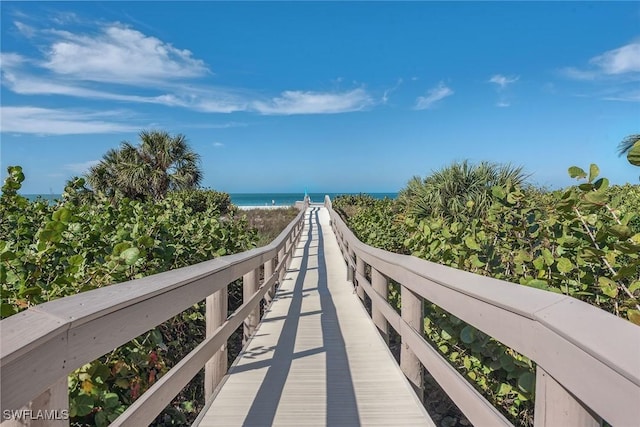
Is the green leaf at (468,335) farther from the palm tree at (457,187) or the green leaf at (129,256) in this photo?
the palm tree at (457,187)

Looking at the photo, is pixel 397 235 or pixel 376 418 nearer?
pixel 376 418

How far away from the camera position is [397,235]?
807 cm

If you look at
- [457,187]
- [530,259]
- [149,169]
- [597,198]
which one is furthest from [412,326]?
[149,169]

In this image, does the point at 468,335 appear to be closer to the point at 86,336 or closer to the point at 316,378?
the point at 316,378

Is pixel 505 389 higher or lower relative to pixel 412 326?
lower

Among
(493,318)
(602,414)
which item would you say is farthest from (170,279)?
(602,414)

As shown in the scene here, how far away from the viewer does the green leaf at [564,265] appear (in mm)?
2578

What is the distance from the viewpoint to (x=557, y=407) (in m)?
1.29

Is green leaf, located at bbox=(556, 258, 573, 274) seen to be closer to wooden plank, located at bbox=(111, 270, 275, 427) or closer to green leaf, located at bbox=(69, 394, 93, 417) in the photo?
wooden plank, located at bbox=(111, 270, 275, 427)

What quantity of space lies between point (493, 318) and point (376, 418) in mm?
1622

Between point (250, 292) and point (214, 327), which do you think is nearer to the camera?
point (214, 327)

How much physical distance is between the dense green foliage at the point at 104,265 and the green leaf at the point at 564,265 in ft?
8.01

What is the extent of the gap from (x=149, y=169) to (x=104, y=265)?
2056 cm

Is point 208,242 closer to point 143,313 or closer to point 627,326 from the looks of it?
point 143,313
